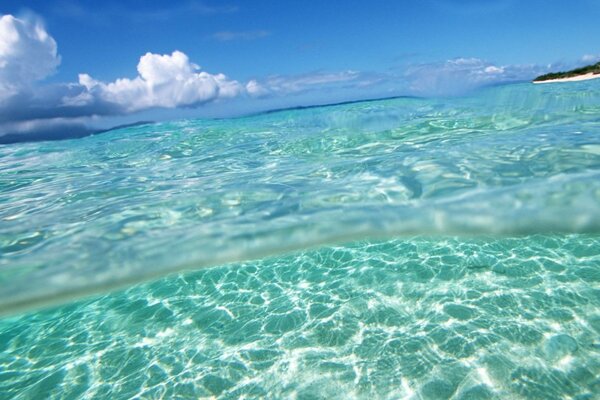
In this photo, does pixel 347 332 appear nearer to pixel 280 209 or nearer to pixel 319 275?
pixel 319 275

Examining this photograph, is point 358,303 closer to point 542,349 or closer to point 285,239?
point 542,349

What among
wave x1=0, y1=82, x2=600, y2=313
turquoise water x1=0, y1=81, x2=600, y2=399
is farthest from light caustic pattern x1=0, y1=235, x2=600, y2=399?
wave x1=0, y1=82, x2=600, y2=313

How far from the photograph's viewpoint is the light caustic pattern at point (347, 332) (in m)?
5.00

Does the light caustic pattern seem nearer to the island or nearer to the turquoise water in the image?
the turquoise water

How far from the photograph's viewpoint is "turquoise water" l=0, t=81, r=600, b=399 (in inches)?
208

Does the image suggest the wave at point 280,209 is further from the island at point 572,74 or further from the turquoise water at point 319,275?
the island at point 572,74

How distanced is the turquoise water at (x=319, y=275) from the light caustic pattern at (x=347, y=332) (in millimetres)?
31

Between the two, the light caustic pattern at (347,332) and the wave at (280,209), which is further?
the wave at (280,209)

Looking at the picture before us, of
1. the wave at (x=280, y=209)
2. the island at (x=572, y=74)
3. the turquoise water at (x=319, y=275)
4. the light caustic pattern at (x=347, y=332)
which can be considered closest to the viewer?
the light caustic pattern at (x=347, y=332)

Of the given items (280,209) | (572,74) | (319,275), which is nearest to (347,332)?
(319,275)

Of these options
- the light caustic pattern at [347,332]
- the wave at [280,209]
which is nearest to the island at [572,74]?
the wave at [280,209]

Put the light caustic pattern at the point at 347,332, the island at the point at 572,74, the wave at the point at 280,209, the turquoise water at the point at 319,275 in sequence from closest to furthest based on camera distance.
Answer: the light caustic pattern at the point at 347,332
the turquoise water at the point at 319,275
the wave at the point at 280,209
the island at the point at 572,74

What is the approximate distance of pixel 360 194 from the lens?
34.2ft

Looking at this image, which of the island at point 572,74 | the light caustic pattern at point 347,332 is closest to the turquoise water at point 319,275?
the light caustic pattern at point 347,332
